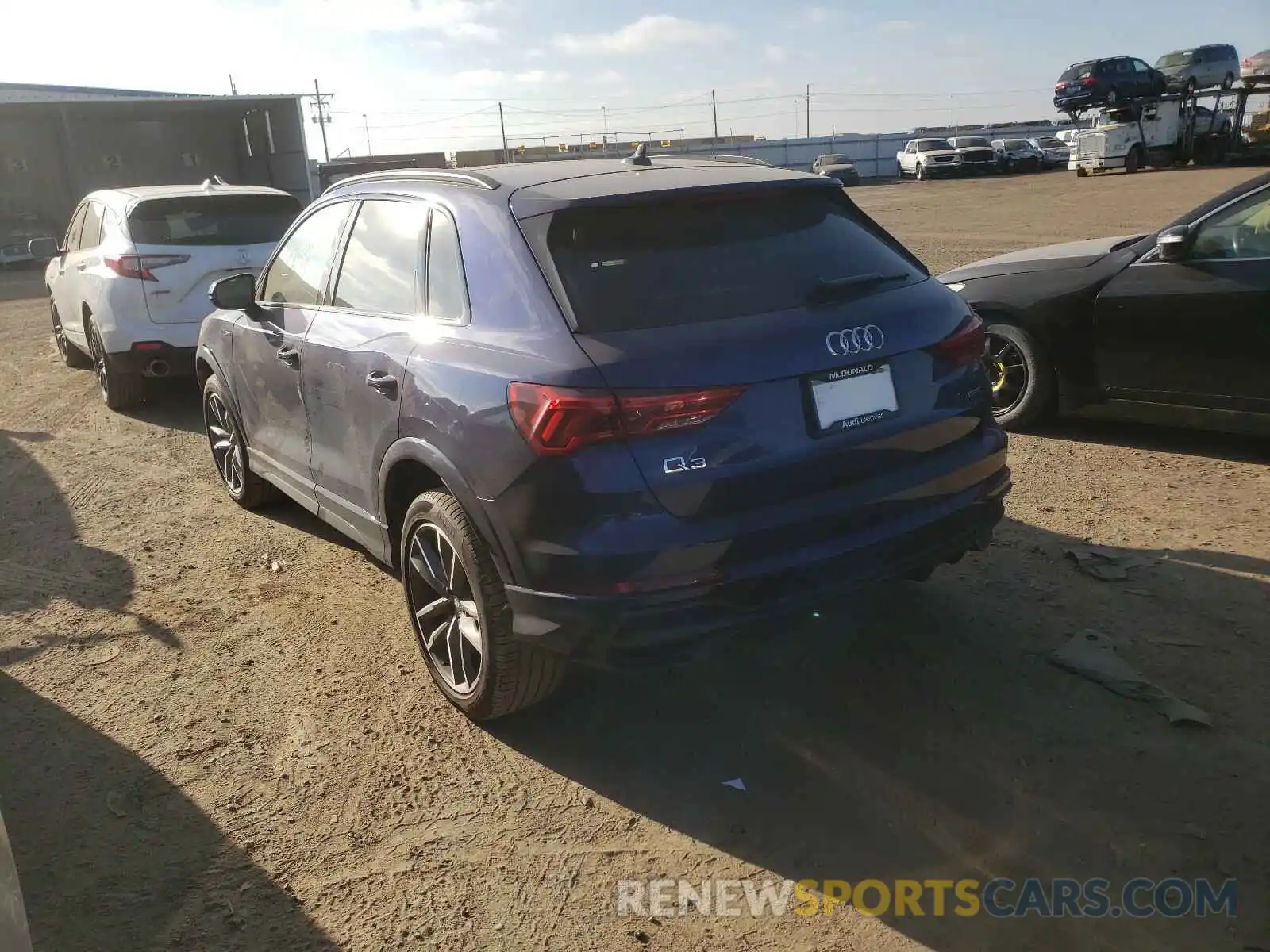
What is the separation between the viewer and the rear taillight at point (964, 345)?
3.25 m

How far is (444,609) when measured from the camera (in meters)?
3.48

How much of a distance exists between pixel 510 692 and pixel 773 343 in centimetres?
142

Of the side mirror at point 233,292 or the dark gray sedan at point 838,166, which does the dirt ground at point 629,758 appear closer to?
the side mirror at point 233,292

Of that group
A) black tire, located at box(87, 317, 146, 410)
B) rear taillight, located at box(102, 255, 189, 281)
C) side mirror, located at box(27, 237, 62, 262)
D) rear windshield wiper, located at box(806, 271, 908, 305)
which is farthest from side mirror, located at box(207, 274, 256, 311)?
side mirror, located at box(27, 237, 62, 262)

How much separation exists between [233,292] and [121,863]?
112 inches

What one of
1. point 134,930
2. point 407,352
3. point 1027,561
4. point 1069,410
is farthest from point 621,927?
point 1069,410

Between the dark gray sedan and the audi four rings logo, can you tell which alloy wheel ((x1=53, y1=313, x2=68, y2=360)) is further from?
the dark gray sedan

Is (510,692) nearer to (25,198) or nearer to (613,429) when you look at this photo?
(613,429)

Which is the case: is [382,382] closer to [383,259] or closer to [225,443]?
[383,259]

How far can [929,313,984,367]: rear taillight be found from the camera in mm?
3248

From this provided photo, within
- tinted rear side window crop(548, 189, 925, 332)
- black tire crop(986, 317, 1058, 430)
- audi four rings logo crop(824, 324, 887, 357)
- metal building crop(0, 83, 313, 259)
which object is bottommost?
black tire crop(986, 317, 1058, 430)

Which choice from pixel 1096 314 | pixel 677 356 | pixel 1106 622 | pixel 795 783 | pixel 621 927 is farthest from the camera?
pixel 1096 314

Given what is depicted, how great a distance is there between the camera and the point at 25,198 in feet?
94.1

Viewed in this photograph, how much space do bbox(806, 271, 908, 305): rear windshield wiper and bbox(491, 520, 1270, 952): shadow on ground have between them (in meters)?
0.93
